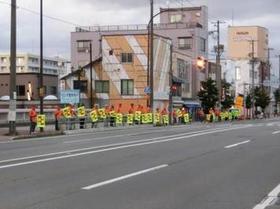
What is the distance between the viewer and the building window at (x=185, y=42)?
103 metres

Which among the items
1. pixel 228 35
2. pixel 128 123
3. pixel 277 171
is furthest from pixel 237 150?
pixel 228 35

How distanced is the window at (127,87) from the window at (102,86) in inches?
77.8

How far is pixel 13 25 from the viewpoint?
36031 millimetres

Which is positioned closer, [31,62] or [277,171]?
[277,171]

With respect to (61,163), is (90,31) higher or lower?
higher

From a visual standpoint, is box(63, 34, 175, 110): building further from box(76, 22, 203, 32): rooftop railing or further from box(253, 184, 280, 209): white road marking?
box(253, 184, 280, 209): white road marking

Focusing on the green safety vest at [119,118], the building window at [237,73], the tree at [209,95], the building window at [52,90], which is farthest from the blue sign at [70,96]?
the building window at [237,73]

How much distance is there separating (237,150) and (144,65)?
56.4 m

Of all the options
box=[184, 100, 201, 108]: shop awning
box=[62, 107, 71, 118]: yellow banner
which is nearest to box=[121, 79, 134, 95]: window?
box=[184, 100, 201, 108]: shop awning

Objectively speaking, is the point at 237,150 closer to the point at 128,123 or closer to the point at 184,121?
the point at 128,123

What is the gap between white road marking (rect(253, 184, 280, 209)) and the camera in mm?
10960

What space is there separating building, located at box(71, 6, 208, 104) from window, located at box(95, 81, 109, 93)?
14.1 m

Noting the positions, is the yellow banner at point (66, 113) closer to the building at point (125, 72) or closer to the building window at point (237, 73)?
the building at point (125, 72)

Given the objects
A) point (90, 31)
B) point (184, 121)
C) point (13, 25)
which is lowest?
point (184, 121)
